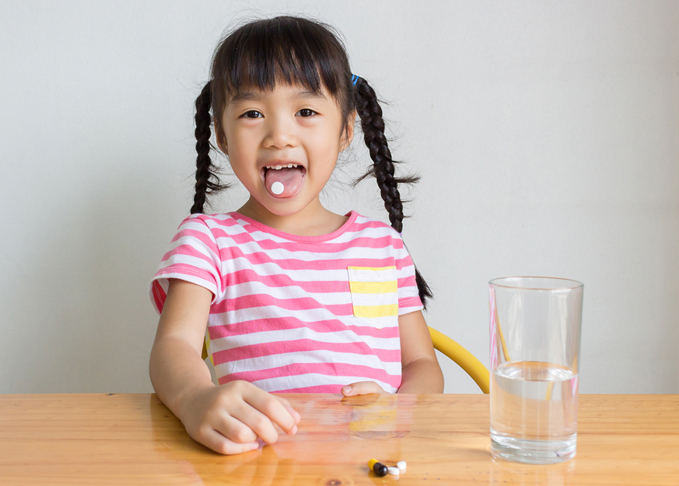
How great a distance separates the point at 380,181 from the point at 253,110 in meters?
0.30

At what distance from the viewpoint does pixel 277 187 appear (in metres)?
0.88

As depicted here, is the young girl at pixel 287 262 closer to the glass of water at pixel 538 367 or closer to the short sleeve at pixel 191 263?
the short sleeve at pixel 191 263

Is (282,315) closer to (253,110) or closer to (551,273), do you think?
(253,110)

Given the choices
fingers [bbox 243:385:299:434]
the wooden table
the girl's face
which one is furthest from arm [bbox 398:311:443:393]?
fingers [bbox 243:385:299:434]

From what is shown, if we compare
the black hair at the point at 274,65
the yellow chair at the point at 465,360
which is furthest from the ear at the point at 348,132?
the yellow chair at the point at 465,360

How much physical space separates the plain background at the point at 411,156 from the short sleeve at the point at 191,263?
40cm

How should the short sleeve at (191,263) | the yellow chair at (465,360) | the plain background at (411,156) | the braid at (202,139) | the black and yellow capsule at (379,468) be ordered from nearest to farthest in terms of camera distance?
the black and yellow capsule at (379,468) → the short sleeve at (191,263) → the yellow chair at (465,360) → the braid at (202,139) → the plain background at (411,156)

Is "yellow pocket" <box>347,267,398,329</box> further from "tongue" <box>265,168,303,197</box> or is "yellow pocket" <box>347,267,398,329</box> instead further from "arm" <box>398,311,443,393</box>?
"tongue" <box>265,168,303,197</box>

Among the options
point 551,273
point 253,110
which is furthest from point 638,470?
point 551,273

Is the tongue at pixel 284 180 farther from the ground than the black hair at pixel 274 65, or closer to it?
closer to it

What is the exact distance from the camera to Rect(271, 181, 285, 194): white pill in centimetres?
88

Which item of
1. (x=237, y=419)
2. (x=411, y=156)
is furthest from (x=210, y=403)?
(x=411, y=156)

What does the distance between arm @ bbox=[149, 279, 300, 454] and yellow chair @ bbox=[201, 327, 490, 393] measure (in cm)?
26

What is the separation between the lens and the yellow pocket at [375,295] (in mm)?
914
